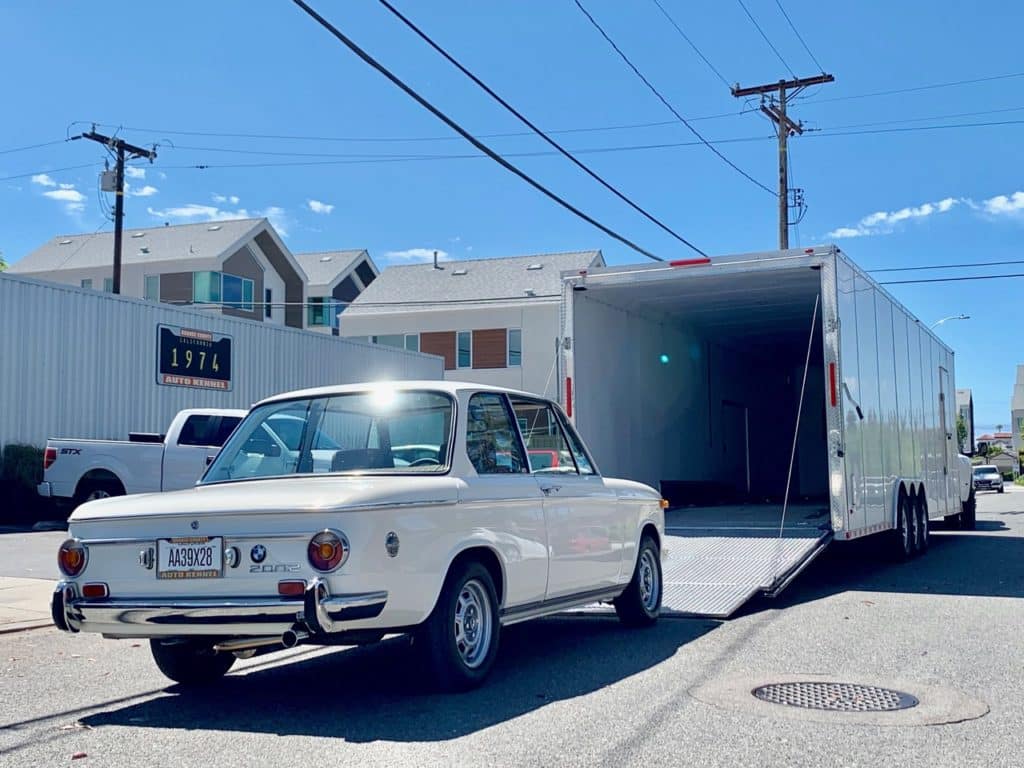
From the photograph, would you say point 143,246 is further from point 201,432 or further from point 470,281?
point 201,432

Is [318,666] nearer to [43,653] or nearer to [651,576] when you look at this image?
[43,653]

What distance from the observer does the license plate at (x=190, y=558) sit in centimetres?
588

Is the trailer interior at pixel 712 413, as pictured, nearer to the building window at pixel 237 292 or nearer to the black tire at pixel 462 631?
the black tire at pixel 462 631

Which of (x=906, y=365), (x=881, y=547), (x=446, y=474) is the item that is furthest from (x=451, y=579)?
(x=906, y=365)

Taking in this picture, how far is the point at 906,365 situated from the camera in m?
15.1

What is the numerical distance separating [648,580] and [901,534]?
5961 mm

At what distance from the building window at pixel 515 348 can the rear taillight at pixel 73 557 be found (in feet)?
129

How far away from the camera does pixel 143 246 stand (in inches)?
1832

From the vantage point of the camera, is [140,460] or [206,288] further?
[206,288]

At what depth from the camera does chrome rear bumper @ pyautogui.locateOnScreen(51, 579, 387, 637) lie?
221 inches

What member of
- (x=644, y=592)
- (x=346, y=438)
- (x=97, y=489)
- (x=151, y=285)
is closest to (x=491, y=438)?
(x=346, y=438)

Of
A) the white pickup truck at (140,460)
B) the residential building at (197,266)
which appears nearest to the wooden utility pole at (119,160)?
the residential building at (197,266)

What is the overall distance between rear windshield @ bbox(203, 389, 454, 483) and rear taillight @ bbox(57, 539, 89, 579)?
105cm

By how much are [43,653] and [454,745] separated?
4353 mm
